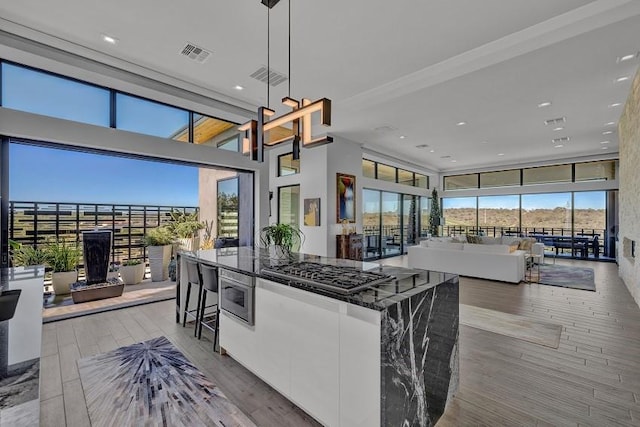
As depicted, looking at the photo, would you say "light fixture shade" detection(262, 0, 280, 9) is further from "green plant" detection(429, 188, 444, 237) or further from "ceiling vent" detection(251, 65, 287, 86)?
"green plant" detection(429, 188, 444, 237)

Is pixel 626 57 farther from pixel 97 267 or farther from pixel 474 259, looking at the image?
pixel 97 267

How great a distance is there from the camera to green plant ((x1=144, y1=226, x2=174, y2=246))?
6070 mm

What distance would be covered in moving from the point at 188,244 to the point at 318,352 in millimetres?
5656

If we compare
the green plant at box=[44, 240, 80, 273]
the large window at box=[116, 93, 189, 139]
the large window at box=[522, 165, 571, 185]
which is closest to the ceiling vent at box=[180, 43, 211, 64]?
the large window at box=[116, 93, 189, 139]

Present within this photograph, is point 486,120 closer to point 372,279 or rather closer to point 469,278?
point 469,278

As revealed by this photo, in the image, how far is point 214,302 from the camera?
150 inches

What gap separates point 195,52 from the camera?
3666 millimetres

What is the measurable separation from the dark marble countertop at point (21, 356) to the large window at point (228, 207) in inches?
187

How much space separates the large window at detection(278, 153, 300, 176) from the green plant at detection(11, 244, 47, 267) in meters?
5.15

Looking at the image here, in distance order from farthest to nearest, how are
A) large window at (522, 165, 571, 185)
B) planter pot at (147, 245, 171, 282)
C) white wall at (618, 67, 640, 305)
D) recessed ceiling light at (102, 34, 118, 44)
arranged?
large window at (522, 165, 571, 185) → planter pot at (147, 245, 171, 282) → white wall at (618, 67, 640, 305) → recessed ceiling light at (102, 34, 118, 44)

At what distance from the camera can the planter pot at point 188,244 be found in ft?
21.4

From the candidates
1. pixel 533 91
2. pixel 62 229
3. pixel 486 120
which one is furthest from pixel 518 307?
pixel 62 229

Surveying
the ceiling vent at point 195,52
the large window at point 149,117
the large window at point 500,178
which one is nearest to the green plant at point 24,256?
the large window at point 149,117

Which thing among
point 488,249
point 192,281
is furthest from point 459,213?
point 192,281
